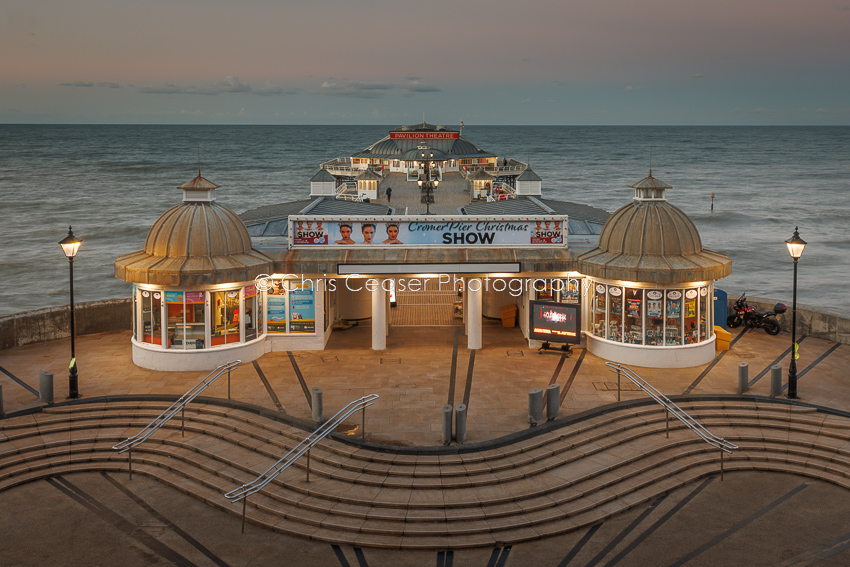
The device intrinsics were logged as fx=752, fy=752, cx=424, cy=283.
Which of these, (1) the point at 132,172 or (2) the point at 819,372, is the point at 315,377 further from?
(1) the point at 132,172

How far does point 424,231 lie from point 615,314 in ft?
22.6

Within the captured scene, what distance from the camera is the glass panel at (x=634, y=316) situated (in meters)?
23.5

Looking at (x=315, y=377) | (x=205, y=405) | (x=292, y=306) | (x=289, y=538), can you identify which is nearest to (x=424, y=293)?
(x=292, y=306)

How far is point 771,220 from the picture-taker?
82.8m

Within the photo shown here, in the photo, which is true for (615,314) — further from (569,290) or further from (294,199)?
(294,199)

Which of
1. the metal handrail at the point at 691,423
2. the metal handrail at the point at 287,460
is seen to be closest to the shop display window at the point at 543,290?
the metal handrail at the point at 691,423

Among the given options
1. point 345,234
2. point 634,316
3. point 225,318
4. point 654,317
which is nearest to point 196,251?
point 225,318

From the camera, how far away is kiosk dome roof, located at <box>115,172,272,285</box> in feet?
74.1

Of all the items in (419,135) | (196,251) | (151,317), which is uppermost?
(419,135)

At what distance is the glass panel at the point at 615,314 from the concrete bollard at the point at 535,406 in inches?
253

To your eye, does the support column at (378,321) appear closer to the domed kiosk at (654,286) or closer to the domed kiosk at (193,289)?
the domed kiosk at (193,289)

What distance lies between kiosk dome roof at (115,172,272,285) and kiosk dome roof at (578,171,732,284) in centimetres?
1096

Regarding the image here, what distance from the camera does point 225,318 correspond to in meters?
23.7

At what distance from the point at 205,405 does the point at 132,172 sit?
13956 centimetres
